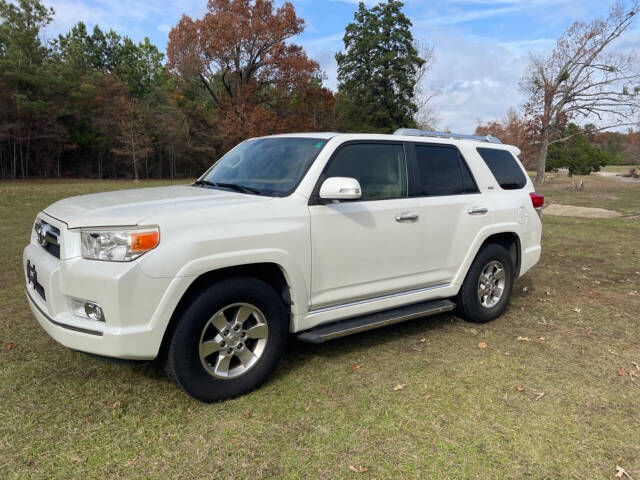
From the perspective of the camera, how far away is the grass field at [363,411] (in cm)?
265

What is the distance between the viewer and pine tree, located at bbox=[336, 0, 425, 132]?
4153 centimetres

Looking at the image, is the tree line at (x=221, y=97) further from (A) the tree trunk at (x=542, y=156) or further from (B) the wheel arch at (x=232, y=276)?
(B) the wheel arch at (x=232, y=276)

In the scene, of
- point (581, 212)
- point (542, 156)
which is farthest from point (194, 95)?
point (581, 212)

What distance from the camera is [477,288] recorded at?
479 centimetres

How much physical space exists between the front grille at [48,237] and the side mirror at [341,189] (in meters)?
1.82

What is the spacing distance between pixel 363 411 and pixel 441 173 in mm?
2373

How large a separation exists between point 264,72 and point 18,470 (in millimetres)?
35510

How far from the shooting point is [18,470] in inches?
99.4

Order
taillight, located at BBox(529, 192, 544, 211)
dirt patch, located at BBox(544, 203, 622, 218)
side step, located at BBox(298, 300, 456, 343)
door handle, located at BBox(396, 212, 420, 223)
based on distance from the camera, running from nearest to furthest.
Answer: side step, located at BBox(298, 300, 456, 343) → door handle, located at BBox(396, 212, 420, 223) → taillight, located at BBox(529, 192, 544, 211) → dirt patch, located at BBox(544, 203, 622, 218)

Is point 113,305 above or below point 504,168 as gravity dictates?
below

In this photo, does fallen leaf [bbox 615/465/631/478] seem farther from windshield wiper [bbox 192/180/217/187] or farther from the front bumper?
windshield wiper [bbox 192/180/217/187]

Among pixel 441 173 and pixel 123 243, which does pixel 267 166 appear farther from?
pixel 441 173

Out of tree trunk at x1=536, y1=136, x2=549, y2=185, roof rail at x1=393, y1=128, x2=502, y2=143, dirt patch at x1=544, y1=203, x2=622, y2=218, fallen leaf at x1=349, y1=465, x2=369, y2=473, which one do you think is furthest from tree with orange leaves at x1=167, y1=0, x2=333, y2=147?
fallen leaf at x1=349, y1=465, x2=369, y2=473

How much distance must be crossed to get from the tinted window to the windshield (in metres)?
0.21
